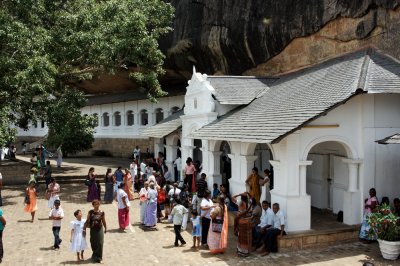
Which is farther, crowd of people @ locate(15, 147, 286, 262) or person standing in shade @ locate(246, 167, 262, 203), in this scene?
person standing in shade @ locate(246, 167, 262, 203)

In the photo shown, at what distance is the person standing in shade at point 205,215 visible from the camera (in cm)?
1115

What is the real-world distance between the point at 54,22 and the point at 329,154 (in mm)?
16119

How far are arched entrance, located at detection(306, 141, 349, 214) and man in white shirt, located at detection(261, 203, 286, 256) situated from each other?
2739 mm

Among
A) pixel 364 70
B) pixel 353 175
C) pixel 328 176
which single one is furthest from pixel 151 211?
pixel 364 70

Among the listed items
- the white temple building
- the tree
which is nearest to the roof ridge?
the white temple building

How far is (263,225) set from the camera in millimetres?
11008

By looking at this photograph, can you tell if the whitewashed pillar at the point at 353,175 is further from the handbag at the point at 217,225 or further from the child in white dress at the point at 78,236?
the child in white dress at the point at 78,236

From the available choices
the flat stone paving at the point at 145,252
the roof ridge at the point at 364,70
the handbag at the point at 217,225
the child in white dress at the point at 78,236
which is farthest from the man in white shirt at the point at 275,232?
the child in white dress at the point at 78,236

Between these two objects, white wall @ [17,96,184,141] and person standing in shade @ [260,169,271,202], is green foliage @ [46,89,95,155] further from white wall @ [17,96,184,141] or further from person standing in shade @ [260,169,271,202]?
white wall @ [17,96,184,141]

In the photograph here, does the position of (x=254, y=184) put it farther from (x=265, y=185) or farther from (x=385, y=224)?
(x=385, y=224)

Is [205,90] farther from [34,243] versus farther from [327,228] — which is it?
[34,243]

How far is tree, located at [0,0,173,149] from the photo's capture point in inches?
684

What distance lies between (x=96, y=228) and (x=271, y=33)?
14.3 metres

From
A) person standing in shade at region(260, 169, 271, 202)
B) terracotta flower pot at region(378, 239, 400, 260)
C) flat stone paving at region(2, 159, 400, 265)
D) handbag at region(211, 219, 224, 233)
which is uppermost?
Result: person standing in shade at region(260, 169, 271, 202)
